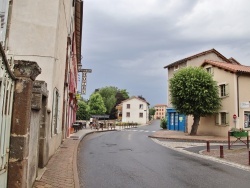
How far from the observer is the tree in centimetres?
2497

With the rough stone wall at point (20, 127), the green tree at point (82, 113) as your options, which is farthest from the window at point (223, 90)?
the green tree at point (82, 113)

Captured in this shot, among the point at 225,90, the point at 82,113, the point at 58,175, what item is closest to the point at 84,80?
the point at 225,90

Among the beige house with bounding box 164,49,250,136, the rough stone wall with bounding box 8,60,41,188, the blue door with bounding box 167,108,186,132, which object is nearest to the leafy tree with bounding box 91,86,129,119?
the blue door with bounding box 167,108,186,132

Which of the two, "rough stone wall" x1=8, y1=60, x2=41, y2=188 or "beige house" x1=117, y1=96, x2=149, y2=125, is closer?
"rough stone wall" x1=8, y1=60, x2=41, y2=188

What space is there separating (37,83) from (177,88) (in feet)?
67.6

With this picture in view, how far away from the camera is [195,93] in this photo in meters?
24.8

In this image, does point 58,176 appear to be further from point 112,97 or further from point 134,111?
point 112,97

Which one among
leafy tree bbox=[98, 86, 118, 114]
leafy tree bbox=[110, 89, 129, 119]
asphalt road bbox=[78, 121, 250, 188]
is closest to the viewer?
asphalt road bbox=[78, 121, 250, 188]

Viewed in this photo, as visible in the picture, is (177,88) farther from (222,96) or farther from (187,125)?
(187,125)

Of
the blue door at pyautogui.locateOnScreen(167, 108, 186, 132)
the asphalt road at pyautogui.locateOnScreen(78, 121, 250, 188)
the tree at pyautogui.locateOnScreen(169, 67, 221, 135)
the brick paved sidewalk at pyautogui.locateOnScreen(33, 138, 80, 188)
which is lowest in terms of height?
the asphalt road at pyautogui.locateOnScreen(78, 121, 250, 188)

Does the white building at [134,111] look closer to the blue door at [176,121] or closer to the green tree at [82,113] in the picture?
the green tree at [82,113]

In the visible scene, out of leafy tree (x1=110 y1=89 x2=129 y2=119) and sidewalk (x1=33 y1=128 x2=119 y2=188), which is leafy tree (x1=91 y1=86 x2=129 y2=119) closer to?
leafy tree (x1=110 y1=89 x2=129 y2=119)

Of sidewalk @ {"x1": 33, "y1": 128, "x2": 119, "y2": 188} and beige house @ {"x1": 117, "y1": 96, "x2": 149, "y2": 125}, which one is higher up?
beige house @ {"x1": 117, "y1": 96, "x2": 149, "y2": 125}

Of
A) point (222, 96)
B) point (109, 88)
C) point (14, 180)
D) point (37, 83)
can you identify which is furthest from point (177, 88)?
point (109, 88)
